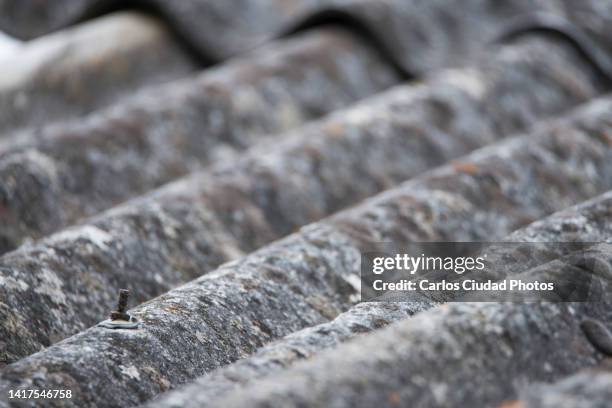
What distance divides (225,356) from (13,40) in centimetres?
571

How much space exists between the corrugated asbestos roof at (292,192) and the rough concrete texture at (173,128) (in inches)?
0.5

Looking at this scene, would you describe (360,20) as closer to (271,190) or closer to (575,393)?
(271,190)

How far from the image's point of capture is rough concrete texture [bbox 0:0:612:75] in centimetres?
623

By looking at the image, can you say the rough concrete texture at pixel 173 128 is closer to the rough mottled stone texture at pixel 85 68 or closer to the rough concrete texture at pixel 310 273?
the rough mottled stone texture at pixel 85 68

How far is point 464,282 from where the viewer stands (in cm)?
276

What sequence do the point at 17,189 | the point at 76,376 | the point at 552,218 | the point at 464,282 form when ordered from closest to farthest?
the point at 76,376 → the point at 464,282 → the point at 552,218 → the point at 17,189

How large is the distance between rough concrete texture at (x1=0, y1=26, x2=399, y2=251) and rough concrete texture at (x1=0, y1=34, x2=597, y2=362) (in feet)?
1.76

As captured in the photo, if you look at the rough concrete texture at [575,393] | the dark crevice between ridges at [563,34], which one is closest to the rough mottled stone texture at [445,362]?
the rough concrete texture at [575,393]

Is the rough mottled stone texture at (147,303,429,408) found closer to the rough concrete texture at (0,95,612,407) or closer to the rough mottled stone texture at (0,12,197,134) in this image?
the rough concrete texture at (0,95,612,407)

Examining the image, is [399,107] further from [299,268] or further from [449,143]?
[299,268]

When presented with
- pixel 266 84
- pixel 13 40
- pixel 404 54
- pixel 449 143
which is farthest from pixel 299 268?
pixel 13 40

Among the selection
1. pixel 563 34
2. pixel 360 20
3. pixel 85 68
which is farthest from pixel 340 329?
pixel 85 68

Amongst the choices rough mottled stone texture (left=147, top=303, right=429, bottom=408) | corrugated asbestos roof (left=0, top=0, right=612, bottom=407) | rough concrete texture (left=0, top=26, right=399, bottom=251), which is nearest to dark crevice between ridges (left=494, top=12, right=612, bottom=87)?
corrugated asbestos roof (left=0, top=0, right=612, bottom=407)

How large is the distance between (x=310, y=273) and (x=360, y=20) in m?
3.33
